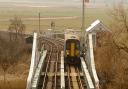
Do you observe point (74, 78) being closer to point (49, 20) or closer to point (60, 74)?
point (60, 74)

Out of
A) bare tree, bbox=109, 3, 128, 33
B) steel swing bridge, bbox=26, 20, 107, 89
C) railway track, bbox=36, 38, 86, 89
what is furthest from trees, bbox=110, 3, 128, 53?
railway track, bbox=36, 38, 86, 89

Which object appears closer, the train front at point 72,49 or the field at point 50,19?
the train front at point 72,49

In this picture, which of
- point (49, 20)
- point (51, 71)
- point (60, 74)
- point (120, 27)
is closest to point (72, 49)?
point (51, 71)

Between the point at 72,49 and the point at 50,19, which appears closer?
the point at 72,49

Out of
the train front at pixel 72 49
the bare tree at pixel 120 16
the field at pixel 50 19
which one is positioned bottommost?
the field at pixel 50 19

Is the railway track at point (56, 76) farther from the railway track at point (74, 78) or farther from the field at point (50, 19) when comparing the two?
the field at point (50, 19)

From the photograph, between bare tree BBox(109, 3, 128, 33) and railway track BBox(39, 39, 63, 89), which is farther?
bare tree BBox(109, 3, 128, 33)

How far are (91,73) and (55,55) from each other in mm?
12978

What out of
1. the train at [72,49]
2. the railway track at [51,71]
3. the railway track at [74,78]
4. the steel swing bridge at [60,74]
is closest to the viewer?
the steel swing bridge at [60,74]

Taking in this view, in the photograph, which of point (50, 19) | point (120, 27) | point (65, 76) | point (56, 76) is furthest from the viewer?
point (50, 19)

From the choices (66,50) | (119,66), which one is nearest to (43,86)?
(66,50)

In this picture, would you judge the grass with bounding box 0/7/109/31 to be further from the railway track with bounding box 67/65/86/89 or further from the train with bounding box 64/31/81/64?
the railway track with bounding box 67/65/86/89

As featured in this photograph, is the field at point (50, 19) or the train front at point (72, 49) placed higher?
the train front at point (72, 49)

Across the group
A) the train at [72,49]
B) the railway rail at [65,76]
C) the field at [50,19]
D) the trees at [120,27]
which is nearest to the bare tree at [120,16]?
the trees at [120,27]
